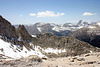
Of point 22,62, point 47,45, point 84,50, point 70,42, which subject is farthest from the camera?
point 70,42

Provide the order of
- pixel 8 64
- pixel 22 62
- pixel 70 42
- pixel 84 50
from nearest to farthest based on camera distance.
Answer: pixel 8 64 → pixel 22 62 → pixel 84 50 → pixel 70 42

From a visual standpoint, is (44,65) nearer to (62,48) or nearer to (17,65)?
(17,65)

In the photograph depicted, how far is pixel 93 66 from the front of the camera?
17.0 m

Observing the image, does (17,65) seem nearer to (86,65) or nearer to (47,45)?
(86,65)

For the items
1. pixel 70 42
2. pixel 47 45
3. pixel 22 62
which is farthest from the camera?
pixel 70 42

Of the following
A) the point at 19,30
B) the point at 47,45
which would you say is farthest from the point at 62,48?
the point at 19,30

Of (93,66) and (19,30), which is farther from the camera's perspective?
(19,30)

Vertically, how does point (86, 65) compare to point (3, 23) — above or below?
below

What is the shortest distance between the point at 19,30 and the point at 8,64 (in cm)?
7165

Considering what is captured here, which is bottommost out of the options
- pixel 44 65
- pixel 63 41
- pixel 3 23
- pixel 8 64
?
pixel 63 41

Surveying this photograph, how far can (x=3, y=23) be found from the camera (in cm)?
6406

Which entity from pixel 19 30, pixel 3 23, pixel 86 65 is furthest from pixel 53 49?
pixel 86 65

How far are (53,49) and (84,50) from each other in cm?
2706

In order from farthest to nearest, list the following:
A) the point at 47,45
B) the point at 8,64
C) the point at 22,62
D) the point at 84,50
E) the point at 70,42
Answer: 1. the point at 70,42
2. the point at 47,45
3. the point at 84,50
4. the point at 22,62
5. the point at 8,64
